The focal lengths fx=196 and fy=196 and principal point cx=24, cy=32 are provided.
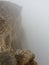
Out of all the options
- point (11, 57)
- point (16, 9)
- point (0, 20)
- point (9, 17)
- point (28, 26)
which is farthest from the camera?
point (28, 26)

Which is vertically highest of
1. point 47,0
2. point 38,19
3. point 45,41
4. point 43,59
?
point 47,0

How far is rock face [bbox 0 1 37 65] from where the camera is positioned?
2.15ft

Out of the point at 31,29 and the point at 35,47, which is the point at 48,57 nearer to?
the point at 35,47

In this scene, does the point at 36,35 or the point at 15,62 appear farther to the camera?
the point at 36,35

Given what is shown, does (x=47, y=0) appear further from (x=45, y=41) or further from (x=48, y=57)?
(x=48, y=57)

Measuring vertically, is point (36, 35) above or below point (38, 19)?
below

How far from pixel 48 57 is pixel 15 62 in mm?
949

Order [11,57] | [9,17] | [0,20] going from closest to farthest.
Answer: [11,57] → [0,20] → [9,17]

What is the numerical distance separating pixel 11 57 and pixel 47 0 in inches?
38.9

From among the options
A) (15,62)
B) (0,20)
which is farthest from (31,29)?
(15,62)

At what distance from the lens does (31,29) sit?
157 cm

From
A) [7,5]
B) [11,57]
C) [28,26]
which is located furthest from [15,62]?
[28,26]

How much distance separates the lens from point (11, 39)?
1006mm

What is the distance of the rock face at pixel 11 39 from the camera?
0.65m
